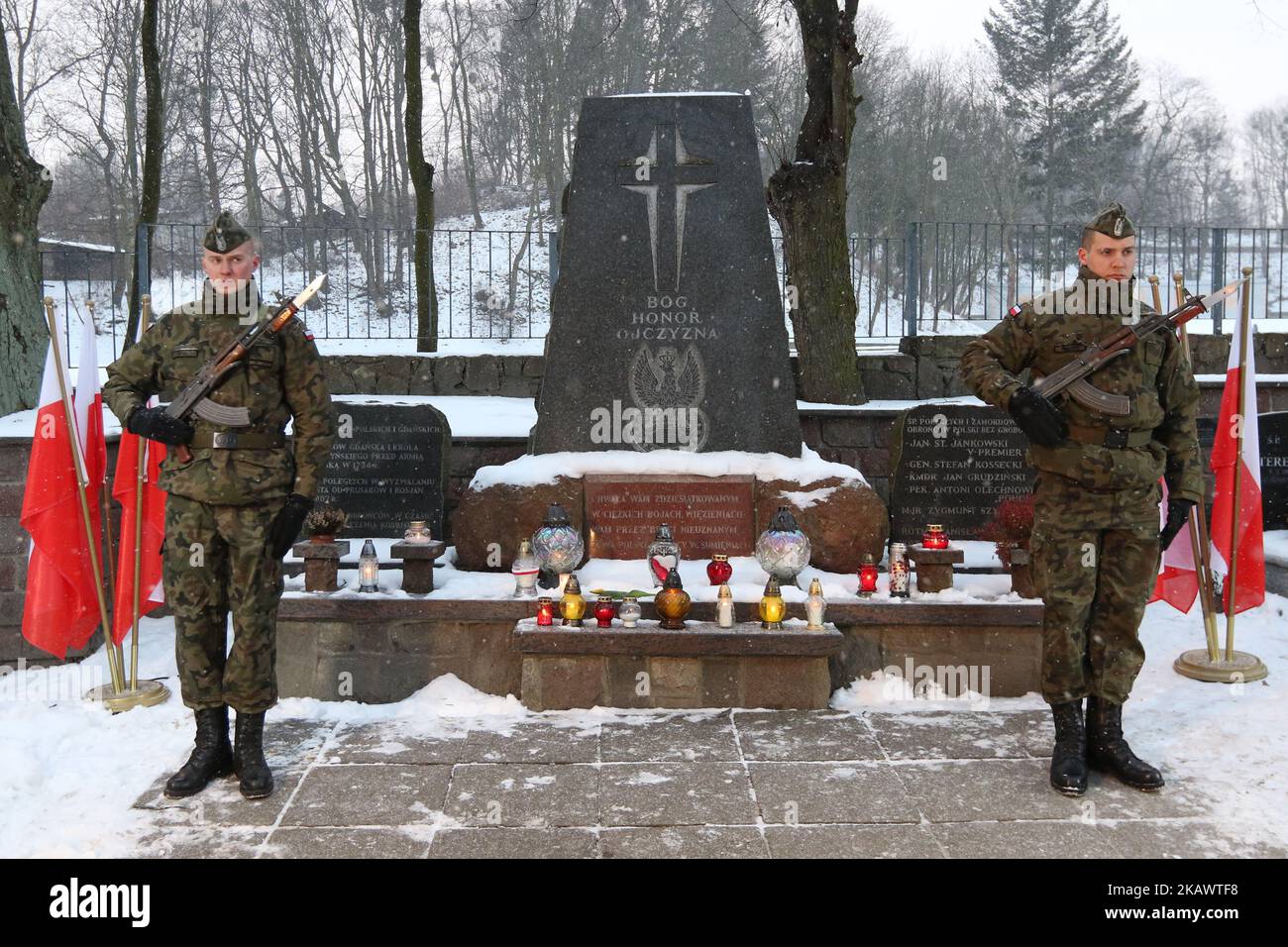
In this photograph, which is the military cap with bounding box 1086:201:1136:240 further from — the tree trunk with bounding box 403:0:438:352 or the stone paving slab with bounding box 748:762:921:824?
the tree trunk with bounding box 403:0:438:352

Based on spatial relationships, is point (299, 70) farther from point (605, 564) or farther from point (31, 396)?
point (605, 564)

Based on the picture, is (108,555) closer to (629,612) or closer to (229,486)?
(229,486)

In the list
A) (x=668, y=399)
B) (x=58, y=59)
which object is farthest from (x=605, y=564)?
(x=58, y=59)

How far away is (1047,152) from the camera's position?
100 feet

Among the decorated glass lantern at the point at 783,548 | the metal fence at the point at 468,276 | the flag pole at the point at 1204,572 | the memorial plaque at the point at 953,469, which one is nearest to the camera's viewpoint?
the decorated glass lantern at the point at 783,548

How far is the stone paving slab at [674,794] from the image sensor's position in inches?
159

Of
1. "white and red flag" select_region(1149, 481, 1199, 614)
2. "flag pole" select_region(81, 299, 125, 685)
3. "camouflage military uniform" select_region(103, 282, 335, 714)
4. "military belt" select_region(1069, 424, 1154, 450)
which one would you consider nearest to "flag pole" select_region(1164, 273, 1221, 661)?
"white and red flag" select_region(1149, 481, 1199, 614)

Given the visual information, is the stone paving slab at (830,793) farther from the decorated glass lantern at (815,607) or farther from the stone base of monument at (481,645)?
the stone base of monument at (481,645)

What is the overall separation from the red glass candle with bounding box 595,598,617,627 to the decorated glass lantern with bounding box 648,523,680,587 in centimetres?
38

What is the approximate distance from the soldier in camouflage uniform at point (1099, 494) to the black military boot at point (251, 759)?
2.98 metres

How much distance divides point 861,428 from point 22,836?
20.5 ft

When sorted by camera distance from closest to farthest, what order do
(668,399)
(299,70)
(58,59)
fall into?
(668,399)
(58,59)
(299,70)

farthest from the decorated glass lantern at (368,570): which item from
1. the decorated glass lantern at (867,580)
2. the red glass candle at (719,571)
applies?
the decorated glass lantern at (867,580)

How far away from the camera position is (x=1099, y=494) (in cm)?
429
